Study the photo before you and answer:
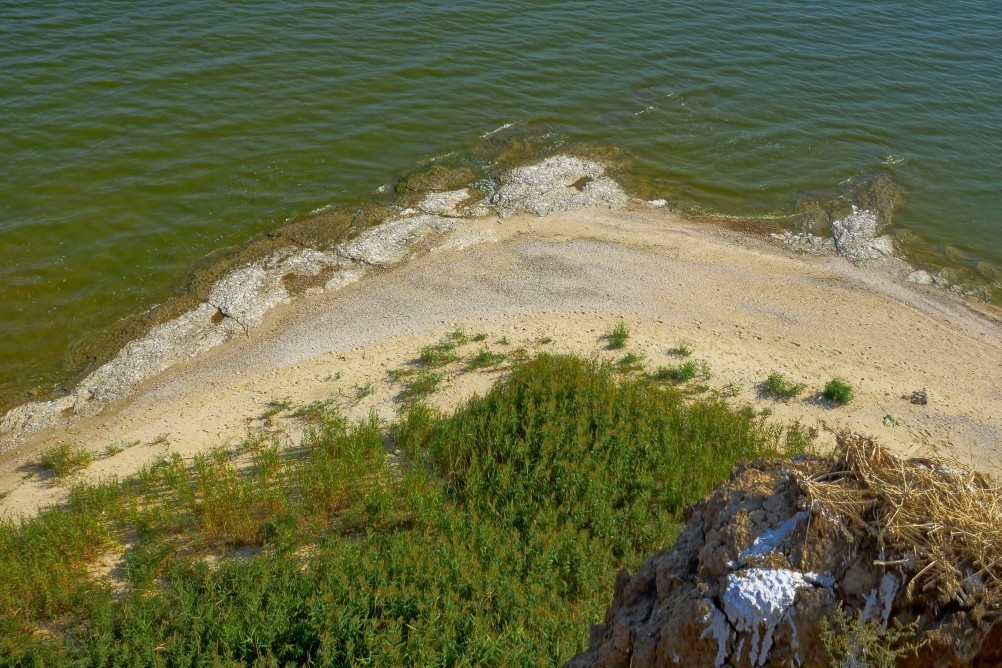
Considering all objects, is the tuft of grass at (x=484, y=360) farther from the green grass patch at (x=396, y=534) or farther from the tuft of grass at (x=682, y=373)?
the tuft of grass at (x=682, y=373)

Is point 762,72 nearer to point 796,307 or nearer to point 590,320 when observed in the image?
point 796,307

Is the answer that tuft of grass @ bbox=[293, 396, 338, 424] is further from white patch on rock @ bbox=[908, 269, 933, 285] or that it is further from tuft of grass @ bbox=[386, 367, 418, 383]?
white patch on rock @ bbox=[908, 269, 933, 285]

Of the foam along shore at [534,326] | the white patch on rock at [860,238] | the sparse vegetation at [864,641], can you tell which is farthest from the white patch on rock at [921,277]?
the sparse vegetation at [864,641]

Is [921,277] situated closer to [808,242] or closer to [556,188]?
[808,242]

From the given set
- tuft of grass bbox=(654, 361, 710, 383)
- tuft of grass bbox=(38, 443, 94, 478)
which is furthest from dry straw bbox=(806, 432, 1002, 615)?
tuft of grass bbox=(38, 443, 94, 478)

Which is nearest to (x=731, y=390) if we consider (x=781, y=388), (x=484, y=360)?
(x=781, y=388)
